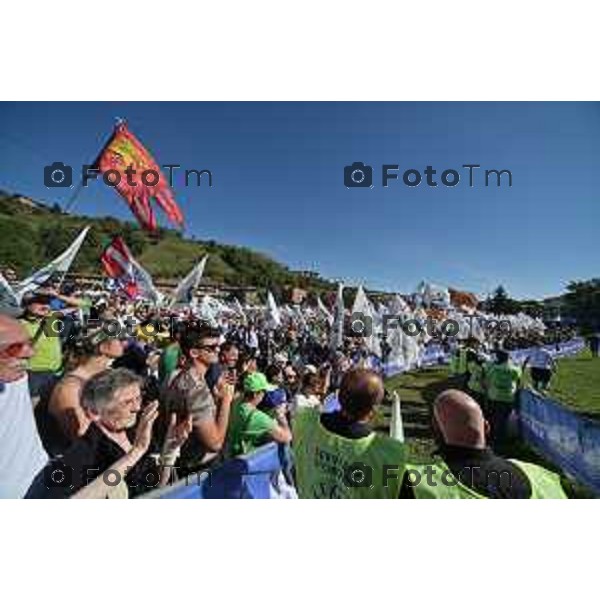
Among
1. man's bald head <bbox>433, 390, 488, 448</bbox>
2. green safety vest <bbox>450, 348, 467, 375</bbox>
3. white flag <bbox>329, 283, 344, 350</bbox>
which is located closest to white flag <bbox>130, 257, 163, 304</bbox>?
white flag <bbox>329, 283, 344, 350</bbox>

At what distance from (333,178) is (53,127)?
1.81 metres

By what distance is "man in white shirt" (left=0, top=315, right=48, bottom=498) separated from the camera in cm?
406

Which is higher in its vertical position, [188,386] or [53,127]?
[53,127]

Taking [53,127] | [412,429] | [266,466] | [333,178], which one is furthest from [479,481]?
[412,429]

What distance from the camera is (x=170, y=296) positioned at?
20.6ft

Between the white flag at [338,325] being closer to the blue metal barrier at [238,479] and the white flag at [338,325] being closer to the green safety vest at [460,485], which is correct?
the blue metal barrier at [238,479]

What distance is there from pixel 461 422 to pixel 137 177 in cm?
289

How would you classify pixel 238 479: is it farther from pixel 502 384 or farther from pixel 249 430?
pixel 502 384

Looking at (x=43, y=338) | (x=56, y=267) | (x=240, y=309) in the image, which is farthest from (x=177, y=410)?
(x=240, y=309)

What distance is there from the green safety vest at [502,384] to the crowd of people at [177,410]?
79cm

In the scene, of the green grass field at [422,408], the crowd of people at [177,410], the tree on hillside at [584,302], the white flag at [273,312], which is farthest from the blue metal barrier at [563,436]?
the white flag at [273,312]
